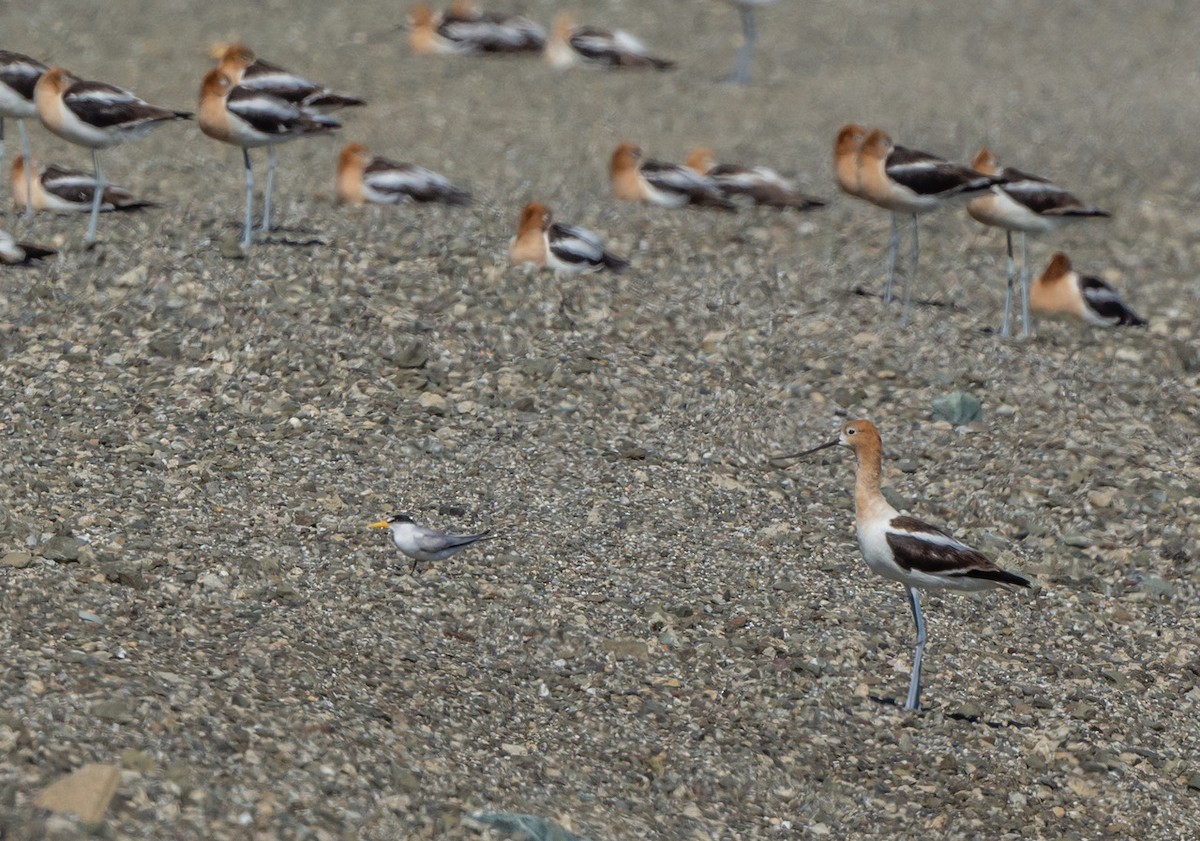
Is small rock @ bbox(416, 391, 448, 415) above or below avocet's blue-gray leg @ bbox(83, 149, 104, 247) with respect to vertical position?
below

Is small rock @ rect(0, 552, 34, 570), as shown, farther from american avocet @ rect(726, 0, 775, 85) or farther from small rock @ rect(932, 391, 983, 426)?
american avocet @ rect(726, 0, 775, 85)

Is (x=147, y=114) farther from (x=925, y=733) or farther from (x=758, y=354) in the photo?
(x=925, y=733)

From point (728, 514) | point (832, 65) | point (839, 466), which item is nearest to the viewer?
point (728, 514)

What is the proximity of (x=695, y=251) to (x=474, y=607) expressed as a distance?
251 inches

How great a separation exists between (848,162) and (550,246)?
8.64 feet

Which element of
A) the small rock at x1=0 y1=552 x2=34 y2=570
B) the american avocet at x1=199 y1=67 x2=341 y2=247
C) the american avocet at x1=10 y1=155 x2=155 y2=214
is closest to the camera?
the small rock at x1=0 y1=552 x2=34 y2=570

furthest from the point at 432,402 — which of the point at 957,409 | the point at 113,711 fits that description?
the point at 113,711

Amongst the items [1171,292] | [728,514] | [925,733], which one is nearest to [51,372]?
[728,514]

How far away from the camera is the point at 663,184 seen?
15312mm

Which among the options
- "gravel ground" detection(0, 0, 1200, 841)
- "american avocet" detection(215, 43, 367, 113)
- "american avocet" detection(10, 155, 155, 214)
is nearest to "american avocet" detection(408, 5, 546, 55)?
"gravel ground" detection(0, 0, 1200, 841)

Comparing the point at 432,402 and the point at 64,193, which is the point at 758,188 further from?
the point at 64,193

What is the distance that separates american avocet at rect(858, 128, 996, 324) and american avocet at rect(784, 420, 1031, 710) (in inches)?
186

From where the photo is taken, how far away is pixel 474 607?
332 inches

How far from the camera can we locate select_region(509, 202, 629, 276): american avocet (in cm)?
1266
